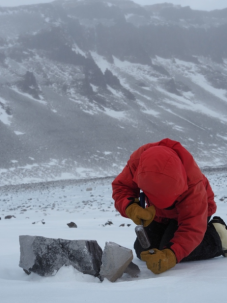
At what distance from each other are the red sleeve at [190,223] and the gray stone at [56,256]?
62cm

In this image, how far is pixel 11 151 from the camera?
139ft

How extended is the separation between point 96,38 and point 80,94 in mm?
34499

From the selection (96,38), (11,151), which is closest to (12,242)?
(11,151)

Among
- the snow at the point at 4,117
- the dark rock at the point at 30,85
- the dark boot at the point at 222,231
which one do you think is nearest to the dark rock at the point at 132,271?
the dark boot at the point at 222,231

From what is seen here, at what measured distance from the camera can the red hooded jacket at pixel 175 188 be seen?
84.8 inches

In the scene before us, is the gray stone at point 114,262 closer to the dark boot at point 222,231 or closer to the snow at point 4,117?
the dark boot at point 222,231

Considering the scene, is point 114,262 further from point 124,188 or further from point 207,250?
point 207,250

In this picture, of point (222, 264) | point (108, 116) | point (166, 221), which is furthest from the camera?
point (108, 116)

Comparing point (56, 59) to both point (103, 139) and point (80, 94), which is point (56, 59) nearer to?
point (80, 94)

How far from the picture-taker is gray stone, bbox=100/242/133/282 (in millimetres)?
2188

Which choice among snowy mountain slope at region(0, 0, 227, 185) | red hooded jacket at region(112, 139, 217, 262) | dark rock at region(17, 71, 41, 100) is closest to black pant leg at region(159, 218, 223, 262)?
→ red hooded jacket at region(112, 139, 217, 262)

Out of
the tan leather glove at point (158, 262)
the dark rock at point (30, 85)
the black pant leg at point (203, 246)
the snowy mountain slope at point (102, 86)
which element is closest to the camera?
the tan leather glove at point (158, 262)

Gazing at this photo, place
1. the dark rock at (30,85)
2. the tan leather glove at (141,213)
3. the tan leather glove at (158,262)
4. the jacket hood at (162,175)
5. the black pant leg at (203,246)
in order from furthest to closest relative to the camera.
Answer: the dark rock at (30,85), the black pant leg at (203,246), the tan leather glove at (141,213), the tan leather glove at (158,262), the jacket hood at (162,175)

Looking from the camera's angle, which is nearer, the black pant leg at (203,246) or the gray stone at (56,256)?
the gray stone at (56,256)
